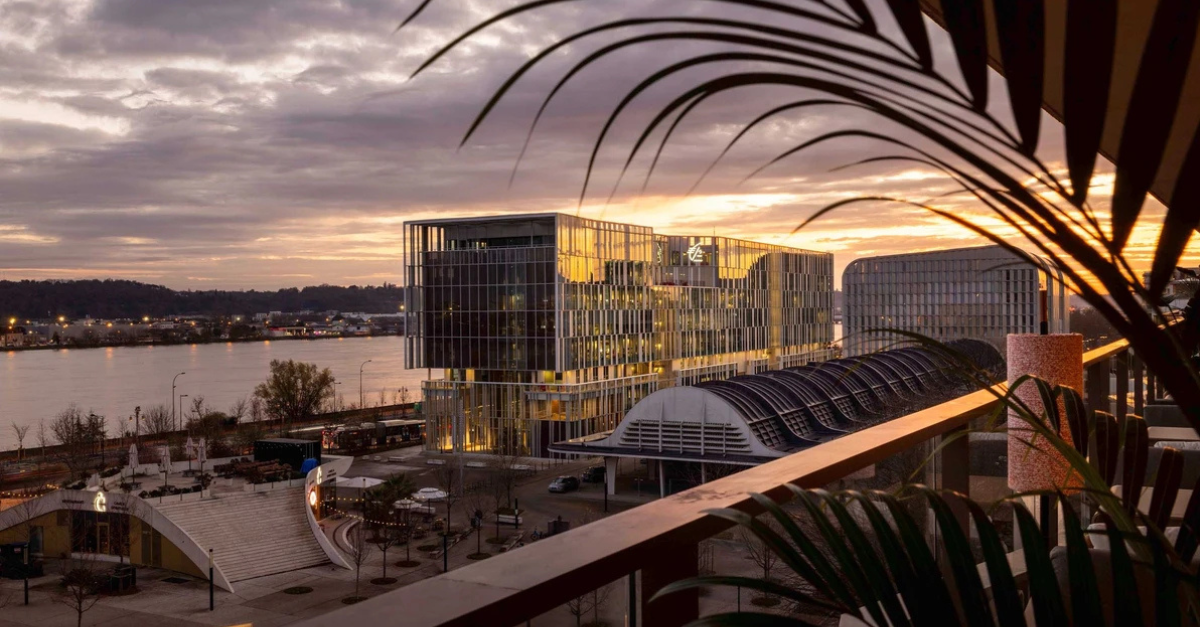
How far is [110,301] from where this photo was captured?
108250 mm

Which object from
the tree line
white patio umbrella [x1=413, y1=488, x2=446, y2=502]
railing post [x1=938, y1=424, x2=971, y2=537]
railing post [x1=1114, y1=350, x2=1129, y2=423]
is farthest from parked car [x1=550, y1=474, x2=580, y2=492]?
railing post [x1=938, y1=424, x2=971, y2=537]

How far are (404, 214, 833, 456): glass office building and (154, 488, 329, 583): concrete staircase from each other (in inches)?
440

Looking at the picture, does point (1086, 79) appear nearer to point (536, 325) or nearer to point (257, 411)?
point (536, 325)

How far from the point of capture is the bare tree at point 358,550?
20.0m

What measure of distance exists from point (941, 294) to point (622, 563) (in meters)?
65.8

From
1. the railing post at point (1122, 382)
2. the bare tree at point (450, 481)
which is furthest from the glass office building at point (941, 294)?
the railing post at point (1122, 382)

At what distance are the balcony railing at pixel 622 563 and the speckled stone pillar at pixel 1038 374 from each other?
73cm

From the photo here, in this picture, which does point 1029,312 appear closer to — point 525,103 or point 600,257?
point 600,257

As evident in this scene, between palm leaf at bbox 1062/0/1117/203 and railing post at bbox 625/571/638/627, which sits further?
railing post at bbox 625/571/638/627

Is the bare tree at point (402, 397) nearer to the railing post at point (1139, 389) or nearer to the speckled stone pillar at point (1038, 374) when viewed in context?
the railing post at point (1139, 389)

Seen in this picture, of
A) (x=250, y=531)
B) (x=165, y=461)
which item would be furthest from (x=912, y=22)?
(x=165, y=461)

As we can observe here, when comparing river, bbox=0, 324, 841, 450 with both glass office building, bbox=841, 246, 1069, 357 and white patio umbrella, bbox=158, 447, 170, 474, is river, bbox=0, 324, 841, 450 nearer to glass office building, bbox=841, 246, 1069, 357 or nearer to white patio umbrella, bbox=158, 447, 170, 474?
glass office building, bbox=841, 246, 1069, 357

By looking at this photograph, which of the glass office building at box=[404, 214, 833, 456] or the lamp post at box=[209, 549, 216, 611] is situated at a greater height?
the glass office building at box=[404, 214, 833, 456]

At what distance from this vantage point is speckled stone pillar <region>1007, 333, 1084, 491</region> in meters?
2.31
